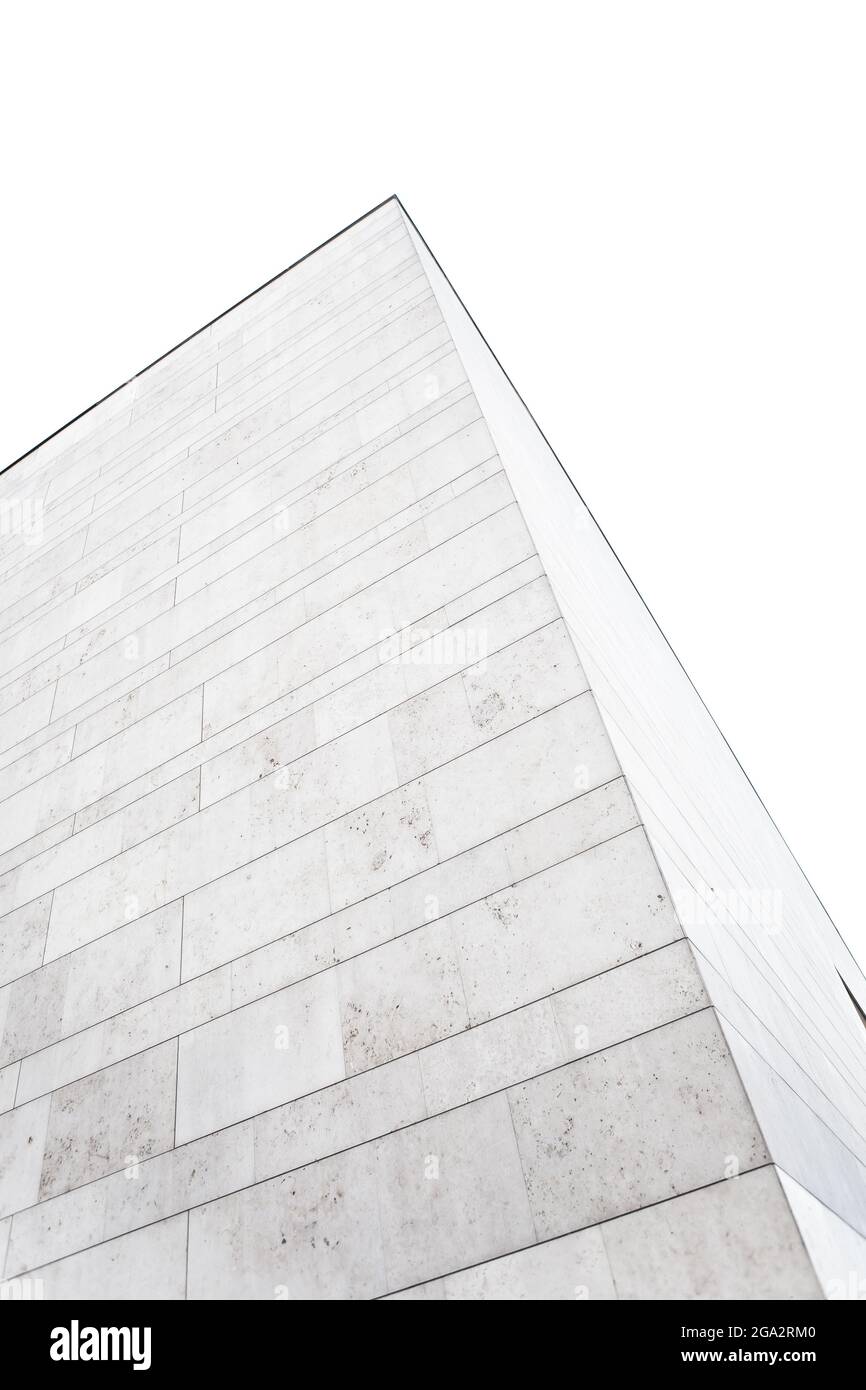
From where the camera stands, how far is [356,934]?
661 centimetres

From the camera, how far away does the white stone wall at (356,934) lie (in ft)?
16.4

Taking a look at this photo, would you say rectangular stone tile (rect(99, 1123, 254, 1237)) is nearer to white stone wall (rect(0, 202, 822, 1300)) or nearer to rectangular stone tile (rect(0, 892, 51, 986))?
white stone wall (rect(0, 202, 822, 1300))

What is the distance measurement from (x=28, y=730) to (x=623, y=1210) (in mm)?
9226

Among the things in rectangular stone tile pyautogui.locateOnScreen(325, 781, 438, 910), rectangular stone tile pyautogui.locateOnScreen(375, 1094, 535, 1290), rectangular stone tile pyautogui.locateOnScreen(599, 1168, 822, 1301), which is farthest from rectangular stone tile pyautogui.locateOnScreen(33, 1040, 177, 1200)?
rectangular stone tile pyautogui.locateOnScreen(599, 1168, 822, 1301)

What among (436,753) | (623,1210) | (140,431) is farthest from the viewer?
(140,431)

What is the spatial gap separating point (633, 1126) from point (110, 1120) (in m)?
4.27

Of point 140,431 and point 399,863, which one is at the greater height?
point 140,431

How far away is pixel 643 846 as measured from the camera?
5.87 meters

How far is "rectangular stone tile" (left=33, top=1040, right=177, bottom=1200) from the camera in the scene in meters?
6.67

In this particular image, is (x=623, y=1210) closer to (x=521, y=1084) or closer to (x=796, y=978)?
(x=521, y=1084)

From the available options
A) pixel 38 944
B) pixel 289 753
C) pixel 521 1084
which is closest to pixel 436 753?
pixel 289 753
